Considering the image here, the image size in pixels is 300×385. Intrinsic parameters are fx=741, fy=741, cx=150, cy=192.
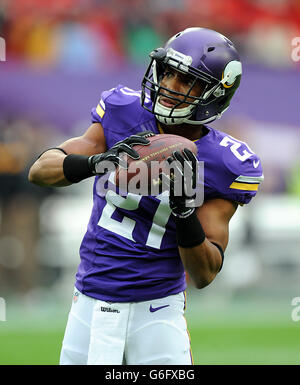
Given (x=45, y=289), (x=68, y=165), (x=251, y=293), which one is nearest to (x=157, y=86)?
(x=68, y=165)

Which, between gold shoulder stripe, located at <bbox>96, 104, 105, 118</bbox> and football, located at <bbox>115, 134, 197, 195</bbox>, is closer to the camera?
football, located at <bbox>115, 134, 197, 195</bbox>

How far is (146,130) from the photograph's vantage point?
280 cm

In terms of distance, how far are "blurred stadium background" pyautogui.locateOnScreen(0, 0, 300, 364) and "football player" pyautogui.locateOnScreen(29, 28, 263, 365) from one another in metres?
3.09

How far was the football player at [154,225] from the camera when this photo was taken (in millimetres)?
2672

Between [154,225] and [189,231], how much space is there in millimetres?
219

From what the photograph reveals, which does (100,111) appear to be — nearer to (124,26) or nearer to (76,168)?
(76,168)

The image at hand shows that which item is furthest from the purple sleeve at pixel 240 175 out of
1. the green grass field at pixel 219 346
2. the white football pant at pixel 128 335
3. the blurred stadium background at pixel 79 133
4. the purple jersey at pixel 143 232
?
the blurred stadium background at pixel 79 133

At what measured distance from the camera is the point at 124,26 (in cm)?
815

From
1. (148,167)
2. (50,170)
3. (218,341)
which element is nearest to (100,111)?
(50,170)

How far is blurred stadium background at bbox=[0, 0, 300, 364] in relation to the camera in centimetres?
666

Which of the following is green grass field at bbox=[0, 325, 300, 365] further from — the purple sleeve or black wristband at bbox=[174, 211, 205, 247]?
black wristband at bbox=[174, 211, 205, 247]

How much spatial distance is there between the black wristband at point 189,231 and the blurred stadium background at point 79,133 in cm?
329

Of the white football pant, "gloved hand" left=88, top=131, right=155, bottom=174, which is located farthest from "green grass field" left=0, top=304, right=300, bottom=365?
"gloved hand" left=88, top=131, right=155, bottom=174
